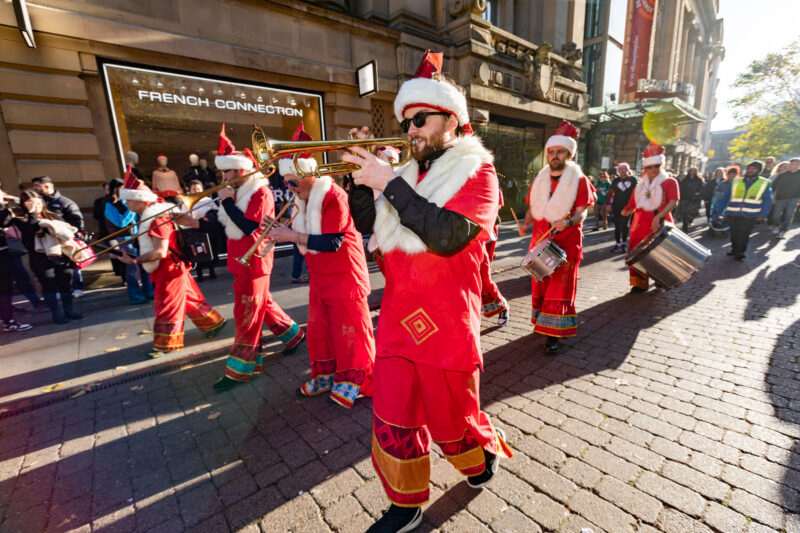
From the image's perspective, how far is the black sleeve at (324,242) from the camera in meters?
3.00

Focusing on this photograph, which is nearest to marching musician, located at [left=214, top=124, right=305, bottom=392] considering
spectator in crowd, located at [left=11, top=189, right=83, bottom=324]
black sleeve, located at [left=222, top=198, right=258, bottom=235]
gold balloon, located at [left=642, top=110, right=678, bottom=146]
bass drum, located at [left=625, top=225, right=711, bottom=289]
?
black sleeve, located at [left=222, top=198, right=258, bottom=235]

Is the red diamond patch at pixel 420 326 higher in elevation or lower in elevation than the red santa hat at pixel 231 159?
lower

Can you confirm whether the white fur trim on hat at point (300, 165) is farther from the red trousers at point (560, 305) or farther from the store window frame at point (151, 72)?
the store window frame at point (151, 72)

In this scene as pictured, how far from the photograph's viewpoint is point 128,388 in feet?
12.0

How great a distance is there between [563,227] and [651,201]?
9.35 feet

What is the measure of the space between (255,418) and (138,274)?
536 centimetres

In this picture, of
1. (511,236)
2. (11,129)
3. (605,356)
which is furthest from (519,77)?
(11,129)

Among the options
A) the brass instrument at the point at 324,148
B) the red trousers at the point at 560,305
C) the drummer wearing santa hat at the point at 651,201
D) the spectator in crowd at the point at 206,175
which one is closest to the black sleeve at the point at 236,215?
the brass instrument at the point at 324,148

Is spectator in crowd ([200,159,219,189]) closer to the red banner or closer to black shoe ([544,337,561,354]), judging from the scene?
black shoe ([544,337,561,354])

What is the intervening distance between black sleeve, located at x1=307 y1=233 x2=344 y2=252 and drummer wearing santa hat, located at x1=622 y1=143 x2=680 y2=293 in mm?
5007

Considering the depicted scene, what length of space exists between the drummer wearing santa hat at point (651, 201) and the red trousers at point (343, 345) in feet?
15.8

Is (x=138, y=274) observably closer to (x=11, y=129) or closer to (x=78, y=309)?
(x=78, y=309)

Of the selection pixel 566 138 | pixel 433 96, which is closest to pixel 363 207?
pixel 433 96

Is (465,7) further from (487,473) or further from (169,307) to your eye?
(487,473)
